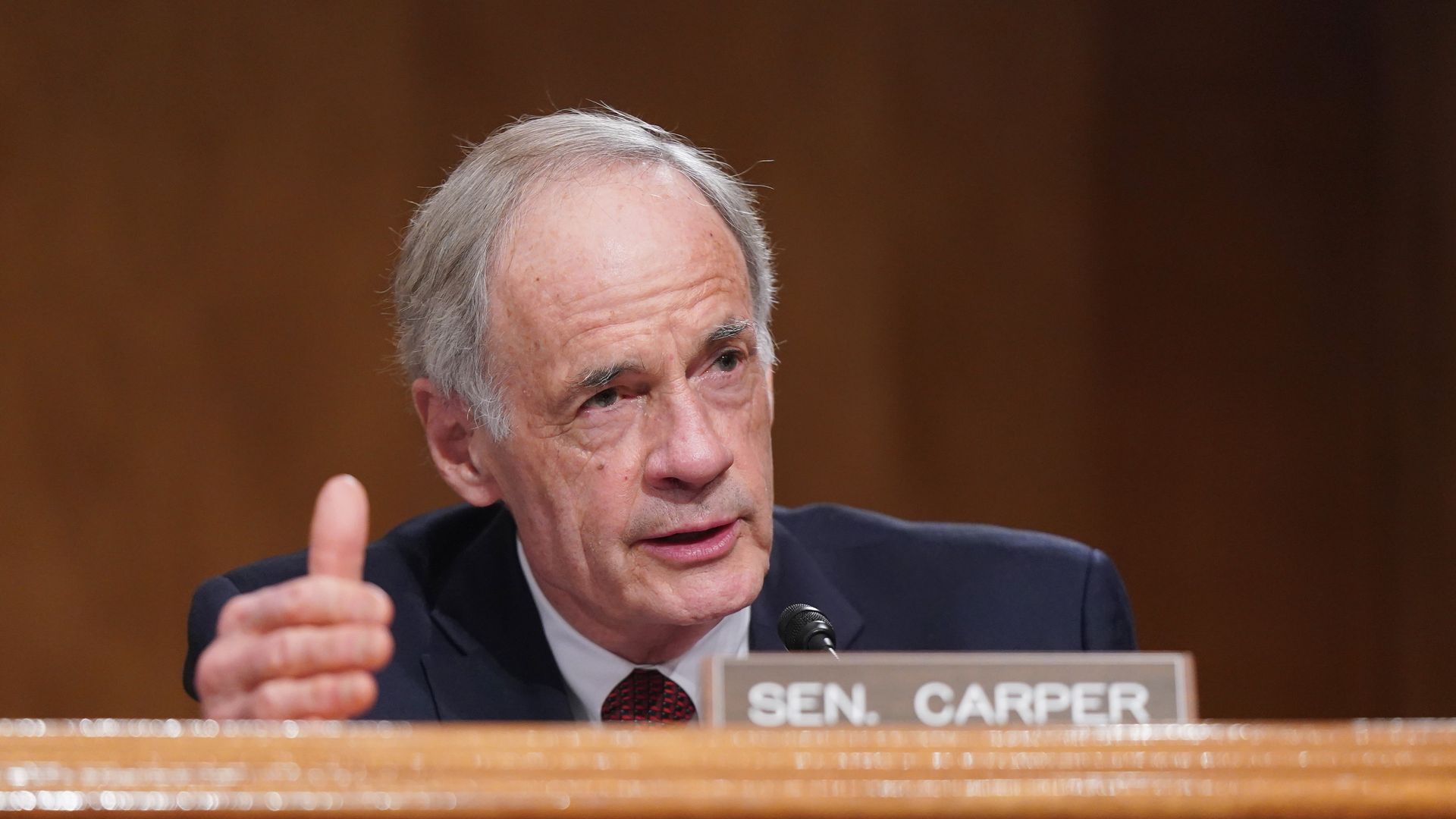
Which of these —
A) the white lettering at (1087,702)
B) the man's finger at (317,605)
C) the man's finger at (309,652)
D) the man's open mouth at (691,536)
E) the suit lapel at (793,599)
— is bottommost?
the suit lapel at (793,599)

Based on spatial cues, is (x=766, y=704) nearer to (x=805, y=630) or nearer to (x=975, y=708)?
(x=975, y=708)

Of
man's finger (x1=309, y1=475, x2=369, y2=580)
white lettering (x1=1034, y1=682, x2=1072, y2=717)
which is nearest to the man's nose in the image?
man's finger (x1=309, y1=475, x2=369, y2=580)

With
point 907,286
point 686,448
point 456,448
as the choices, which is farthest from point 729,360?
point 907,286

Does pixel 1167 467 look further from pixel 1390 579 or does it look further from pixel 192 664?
pixel 192 664

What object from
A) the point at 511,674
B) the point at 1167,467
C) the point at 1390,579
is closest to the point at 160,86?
the point at 511,674

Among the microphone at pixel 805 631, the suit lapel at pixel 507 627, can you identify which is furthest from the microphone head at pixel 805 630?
the suit lapel at pixel 507 627

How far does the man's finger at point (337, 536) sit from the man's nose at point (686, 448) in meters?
0.45

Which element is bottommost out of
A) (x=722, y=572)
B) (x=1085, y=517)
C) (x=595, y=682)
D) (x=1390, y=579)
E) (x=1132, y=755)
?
(x=1390, y=579)

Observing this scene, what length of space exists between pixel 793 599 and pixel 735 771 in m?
1.12

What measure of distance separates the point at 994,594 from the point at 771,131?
164 centimetres

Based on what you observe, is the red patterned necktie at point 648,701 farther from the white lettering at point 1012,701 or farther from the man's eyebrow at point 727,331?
the white lettering at point 1012,701

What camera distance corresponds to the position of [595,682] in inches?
64.4

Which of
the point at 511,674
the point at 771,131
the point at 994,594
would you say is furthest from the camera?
the point at 771,131

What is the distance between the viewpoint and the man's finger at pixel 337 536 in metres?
1.06
